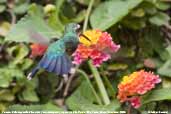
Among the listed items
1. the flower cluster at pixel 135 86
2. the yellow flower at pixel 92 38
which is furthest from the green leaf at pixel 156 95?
the yellow flower at pixel 92 38

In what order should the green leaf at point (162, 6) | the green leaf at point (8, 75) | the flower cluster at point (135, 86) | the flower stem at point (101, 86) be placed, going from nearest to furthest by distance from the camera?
the flower cluster at point (135, 86), the flower stem at point (101, 86), the green leaf at point (8, 75), the green leaf at point (162, 6)

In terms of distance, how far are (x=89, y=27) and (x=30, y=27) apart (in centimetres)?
20

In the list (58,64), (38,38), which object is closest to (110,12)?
(38,38)

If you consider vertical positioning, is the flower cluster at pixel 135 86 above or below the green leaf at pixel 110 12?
below

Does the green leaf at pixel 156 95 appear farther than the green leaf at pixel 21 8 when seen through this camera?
No

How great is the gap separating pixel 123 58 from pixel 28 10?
344mm

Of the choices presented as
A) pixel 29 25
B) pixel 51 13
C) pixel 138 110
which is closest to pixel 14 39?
pixel 29 25

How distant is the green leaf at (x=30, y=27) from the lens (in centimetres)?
150

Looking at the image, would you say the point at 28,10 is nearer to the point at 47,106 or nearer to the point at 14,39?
the point at 14,39

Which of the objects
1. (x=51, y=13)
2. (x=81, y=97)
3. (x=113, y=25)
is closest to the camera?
(x=81, y=97)

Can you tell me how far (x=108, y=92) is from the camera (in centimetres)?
142

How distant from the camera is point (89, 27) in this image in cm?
162

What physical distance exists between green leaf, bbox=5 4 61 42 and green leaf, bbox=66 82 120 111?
193 mm

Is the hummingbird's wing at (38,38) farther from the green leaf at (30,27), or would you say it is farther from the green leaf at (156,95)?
the green leaf at (156,95)
